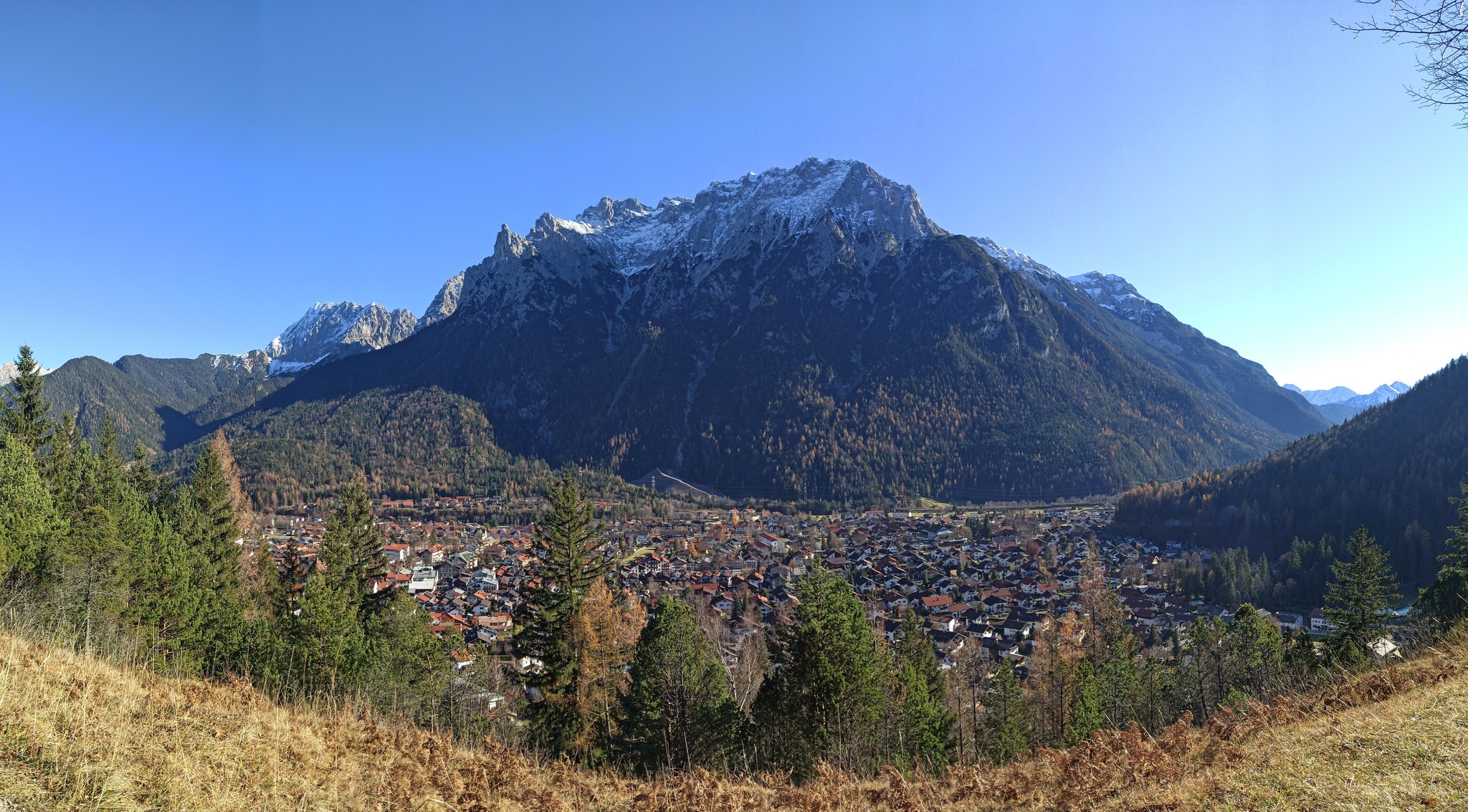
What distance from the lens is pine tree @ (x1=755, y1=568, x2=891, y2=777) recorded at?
668 inches

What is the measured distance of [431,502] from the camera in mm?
149500

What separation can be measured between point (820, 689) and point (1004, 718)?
15677 millimetres

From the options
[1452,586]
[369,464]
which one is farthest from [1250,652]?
[369,464]

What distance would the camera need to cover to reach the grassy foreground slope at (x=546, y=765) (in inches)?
197

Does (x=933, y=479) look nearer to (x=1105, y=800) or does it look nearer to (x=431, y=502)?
(x=431, y=502)

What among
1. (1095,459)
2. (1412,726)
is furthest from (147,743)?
(1095,459)

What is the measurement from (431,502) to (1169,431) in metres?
211

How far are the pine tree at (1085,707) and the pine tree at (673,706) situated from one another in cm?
1461

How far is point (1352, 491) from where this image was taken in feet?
293

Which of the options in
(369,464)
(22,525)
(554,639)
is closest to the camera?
(22,525)

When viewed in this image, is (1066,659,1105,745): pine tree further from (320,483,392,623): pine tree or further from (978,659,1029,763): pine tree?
(320,483,392,623): pine tree

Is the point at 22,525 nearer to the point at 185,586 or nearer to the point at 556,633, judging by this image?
the point at 185,586

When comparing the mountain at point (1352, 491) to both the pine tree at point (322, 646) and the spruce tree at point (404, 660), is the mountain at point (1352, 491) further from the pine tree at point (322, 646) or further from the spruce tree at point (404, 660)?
the pine tree at point (322, 646)

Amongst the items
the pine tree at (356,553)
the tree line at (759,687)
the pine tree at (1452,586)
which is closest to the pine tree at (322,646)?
the pine tree at (356,553)
